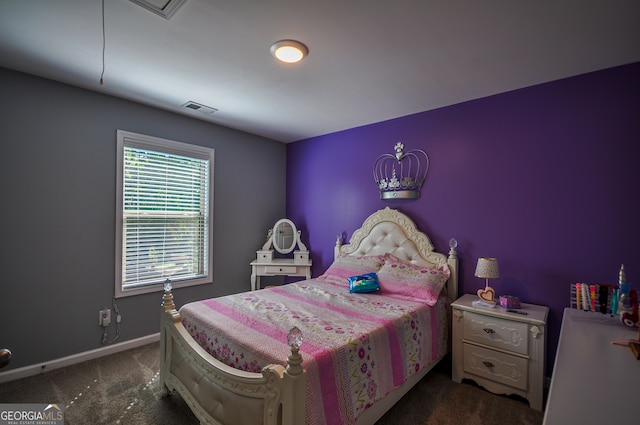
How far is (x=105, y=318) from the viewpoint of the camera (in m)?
2.84

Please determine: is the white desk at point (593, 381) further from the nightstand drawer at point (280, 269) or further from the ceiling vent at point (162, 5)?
the nightstand drawer at point (280, 269)

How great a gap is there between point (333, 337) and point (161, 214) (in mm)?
2513

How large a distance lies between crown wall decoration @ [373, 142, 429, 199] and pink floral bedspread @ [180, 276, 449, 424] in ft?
3.86

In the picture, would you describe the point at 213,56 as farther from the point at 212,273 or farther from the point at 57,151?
the point at 212,273

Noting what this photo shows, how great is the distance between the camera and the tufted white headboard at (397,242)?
9.51ft

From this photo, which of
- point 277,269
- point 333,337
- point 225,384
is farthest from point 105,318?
point 333,337

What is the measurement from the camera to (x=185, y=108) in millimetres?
3191

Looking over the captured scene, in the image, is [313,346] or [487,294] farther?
[487,294]

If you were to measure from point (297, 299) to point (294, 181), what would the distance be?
2.33 metres

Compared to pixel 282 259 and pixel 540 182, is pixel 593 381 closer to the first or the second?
pixel 540 182

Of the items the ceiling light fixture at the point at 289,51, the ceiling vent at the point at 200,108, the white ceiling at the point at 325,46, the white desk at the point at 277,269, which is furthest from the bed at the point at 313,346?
the ceiling vent at the point at 200,108

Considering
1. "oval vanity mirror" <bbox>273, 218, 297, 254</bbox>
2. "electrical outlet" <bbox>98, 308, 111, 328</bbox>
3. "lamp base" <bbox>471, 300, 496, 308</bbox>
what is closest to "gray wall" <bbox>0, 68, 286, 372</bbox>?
"electrical outlet" <bbox>98, 308, 111, 328</bbox>

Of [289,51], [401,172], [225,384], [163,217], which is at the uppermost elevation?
[289,51]

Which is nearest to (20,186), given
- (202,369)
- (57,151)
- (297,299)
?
(57,151)
